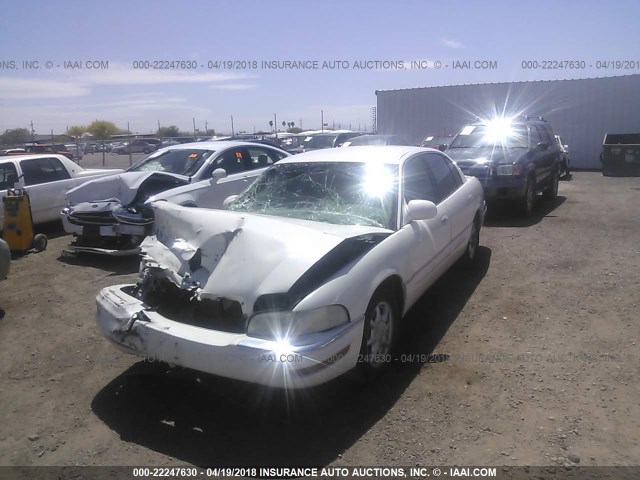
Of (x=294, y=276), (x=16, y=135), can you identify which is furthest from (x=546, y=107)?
(x=16, y=135)

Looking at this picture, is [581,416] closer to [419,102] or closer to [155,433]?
[155,433]

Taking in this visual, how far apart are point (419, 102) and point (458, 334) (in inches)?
842

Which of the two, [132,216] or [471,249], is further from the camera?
[132,216]

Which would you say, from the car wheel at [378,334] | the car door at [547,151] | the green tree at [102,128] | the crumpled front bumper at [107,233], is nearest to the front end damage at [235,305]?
the car wheel at [378,334]

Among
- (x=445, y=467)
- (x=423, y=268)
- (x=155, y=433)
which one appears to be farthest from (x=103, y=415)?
(x=423, y=268)

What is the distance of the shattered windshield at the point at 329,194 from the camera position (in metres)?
4.03

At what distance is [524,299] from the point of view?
5.01 metres

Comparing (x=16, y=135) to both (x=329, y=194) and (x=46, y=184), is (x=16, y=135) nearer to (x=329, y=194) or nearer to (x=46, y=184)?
(x=46, y=184)

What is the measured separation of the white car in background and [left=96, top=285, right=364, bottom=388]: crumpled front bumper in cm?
636

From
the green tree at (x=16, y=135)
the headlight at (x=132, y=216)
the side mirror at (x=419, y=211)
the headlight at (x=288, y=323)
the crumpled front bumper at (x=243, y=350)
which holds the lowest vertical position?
the crumpled front bumper at (x=243, y=350)

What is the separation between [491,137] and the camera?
32.6 ft

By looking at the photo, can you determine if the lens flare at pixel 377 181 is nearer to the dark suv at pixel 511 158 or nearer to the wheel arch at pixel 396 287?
the wheel arch at pixel 396 287

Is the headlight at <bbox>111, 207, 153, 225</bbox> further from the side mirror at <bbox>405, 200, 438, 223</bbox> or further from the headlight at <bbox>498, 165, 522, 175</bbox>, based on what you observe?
the headlight at <bbox>498, 165, 522, 175</bbox>

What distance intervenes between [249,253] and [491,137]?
7929mm
